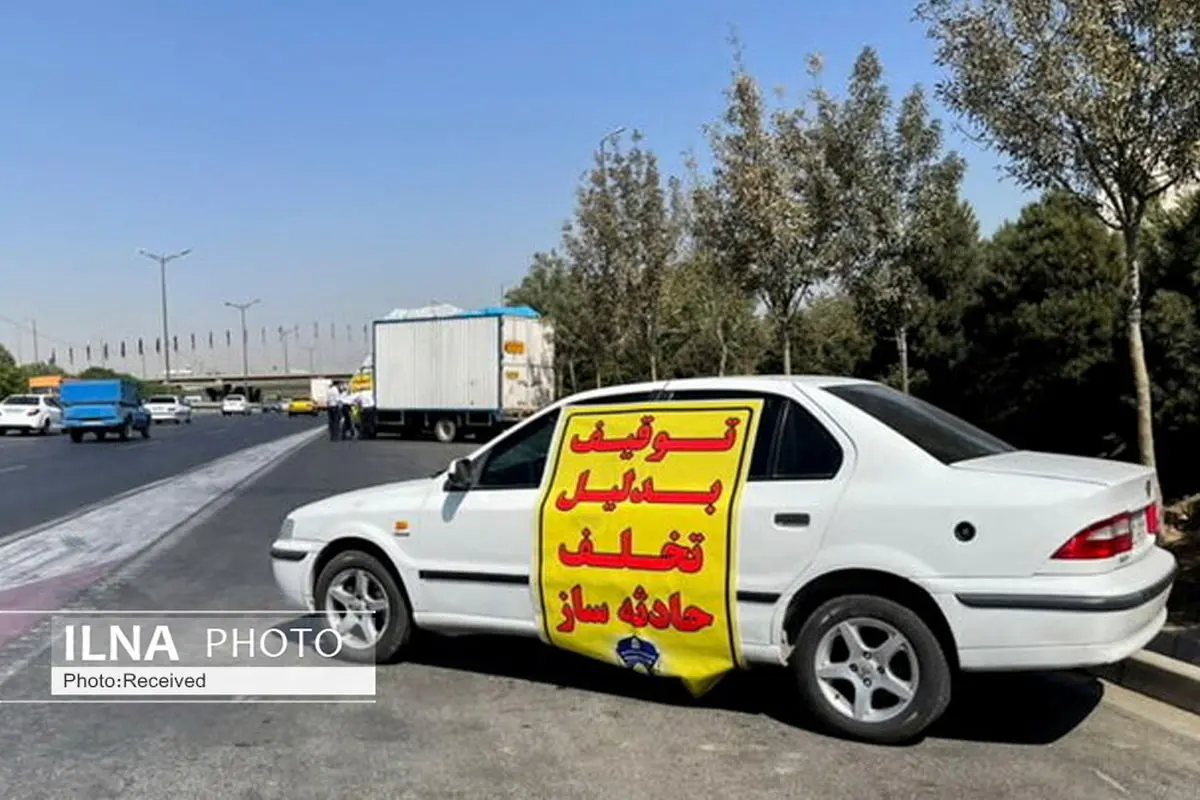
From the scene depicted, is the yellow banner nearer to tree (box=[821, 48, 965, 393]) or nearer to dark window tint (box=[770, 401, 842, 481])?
dark window tint (box=[770, 401, 842, 481])

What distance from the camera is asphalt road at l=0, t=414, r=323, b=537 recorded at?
604 inches

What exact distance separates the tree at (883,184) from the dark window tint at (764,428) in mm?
10439

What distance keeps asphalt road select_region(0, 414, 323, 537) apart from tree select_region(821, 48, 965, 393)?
11122 mm

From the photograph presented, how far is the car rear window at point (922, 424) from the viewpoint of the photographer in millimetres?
5340

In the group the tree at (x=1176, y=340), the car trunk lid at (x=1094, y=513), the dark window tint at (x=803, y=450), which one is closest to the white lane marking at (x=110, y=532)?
the dark window tint at (x=803, y=450)

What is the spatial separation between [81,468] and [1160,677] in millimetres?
21440

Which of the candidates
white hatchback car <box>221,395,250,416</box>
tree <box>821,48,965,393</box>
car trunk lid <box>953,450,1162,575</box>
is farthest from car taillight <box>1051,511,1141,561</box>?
white hatchback car <box>221,395,250,416</box>

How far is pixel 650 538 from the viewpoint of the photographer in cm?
555

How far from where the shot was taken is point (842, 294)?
1689cm

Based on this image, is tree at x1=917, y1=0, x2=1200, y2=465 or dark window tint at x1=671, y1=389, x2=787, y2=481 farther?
tree at x1=917, y1=0, x2=1200, y2=465

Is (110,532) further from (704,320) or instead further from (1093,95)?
(704,320)

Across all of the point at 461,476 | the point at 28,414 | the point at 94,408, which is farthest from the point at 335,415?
the point at 461,476

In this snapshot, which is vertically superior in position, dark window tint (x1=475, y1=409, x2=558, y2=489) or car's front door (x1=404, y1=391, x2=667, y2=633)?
dark window tint (x1=475, y1=409, x2=558, y2=489)

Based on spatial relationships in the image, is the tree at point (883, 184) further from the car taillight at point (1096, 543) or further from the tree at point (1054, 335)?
the car taillight at point (1096, 543)
